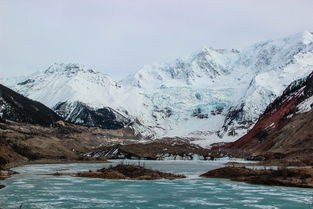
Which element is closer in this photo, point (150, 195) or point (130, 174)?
point (150, 195)

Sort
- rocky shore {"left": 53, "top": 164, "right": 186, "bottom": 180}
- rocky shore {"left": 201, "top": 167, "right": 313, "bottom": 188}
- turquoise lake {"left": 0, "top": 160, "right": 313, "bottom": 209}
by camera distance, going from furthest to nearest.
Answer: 1. rocky shore {"left": 53, "top": 164, "right": 186, "bottom": 180}
2. rocky shore {"left": 201, "top": 167, "right": 313, "bottom": 188}
3. turquoise lake {"left": 0, "top": 160, "right": 313, "bottom": 209}

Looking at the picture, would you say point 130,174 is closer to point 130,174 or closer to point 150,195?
point 130,174

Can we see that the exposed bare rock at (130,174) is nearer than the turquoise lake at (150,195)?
No

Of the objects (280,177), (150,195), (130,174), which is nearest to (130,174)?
(130,174)

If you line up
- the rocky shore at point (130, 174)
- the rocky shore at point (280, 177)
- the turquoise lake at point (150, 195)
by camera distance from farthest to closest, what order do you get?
the rocky shore at point (130, 174) → the rocky shore at point (280, 177) → the turquoise lake at point (150, 195)


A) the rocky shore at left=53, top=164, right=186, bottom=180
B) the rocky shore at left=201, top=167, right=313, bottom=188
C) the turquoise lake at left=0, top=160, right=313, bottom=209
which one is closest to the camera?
the turquoise lake at left=0, top=160, right=313, bottom=209

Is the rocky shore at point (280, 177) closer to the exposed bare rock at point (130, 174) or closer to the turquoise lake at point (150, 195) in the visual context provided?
the turquoise lake at point (150, 195)

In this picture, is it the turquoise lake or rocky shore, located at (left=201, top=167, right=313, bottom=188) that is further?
rocky shore, located at (left=201, top=167, right=313, bottom=188)

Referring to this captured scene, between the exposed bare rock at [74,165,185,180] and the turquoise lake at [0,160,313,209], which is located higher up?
the exposed bare rock at [74,165,185,180]

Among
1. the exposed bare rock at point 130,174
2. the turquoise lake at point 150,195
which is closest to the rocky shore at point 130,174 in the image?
the exposed bare rock at point 130,174

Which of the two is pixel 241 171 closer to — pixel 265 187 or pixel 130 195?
pixel 265 187

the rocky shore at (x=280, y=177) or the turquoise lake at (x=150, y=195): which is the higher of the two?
the rocky shore at (x=280, y=177)

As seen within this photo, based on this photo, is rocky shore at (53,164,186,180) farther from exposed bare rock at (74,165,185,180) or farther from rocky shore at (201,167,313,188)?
rocky shore at (201,167,313,188)

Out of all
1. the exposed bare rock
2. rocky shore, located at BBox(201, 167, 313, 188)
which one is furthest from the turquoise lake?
the exposed bare rock
